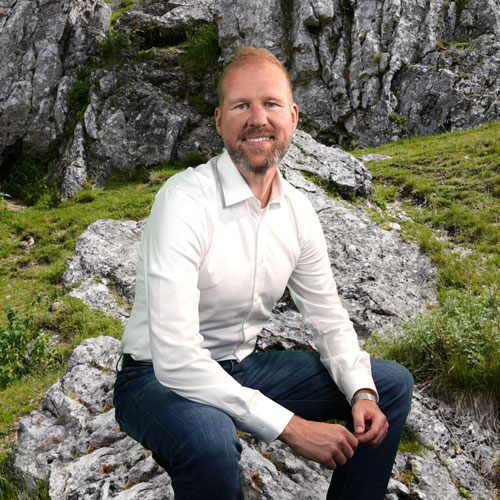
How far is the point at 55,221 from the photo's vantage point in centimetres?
1238

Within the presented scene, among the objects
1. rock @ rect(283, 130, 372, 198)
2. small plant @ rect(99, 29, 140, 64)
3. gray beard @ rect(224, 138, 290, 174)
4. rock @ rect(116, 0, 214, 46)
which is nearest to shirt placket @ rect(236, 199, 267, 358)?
Result: gray beard @ rect(224, 138, 290, 174)

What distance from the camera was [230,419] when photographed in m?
2.09

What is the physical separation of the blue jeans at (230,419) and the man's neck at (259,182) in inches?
38.0

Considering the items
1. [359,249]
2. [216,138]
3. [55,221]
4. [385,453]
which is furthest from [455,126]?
[385,453]

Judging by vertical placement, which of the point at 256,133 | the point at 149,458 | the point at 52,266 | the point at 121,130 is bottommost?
the point at 52,266

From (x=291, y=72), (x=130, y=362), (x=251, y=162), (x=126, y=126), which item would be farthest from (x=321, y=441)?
(x=291, y=72)

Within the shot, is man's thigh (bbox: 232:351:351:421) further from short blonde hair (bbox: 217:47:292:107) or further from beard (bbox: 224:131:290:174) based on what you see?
short blonde hair (bbox: 217:47:292:107)

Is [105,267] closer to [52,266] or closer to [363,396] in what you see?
[52,266]

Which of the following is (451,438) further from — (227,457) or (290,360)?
(227,457)

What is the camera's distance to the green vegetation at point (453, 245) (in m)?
3.63

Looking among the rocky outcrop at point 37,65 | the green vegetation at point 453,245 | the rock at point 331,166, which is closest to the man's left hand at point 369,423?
the green vegetation at point 453,245

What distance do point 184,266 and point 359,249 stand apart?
14.6 feet

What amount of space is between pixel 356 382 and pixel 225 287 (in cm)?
86

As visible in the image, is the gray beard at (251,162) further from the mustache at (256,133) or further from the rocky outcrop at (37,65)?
the rocky outcrop at (37,65)
